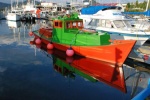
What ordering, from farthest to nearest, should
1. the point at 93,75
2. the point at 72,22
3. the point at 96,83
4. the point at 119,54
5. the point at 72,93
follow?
the point at 72,22, the point at 119,54, the point at 93,75, the point at 96,83, the point at 72,93

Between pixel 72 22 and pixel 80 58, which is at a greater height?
pixel 72 22

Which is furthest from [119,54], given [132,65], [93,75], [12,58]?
[12,58]

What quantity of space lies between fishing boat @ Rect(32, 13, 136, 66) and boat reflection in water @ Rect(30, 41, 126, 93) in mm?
518

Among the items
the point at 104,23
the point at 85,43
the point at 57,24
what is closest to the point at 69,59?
the point at 85,43

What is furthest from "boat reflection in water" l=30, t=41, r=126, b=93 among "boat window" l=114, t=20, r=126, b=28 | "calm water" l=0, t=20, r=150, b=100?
"boat window" l=114, t=20, r=126, b=28

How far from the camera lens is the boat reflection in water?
14.1m

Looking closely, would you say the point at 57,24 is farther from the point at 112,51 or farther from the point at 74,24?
the point at 112,51

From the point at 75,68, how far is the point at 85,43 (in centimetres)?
270

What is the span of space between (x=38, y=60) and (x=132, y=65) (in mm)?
7815

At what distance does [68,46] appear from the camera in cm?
2002

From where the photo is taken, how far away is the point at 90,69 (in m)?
16.1

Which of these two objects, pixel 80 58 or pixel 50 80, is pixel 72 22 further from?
pixel 50 80

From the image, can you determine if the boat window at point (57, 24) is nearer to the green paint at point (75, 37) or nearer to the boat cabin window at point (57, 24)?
the boat cabin window at point (57, 24)

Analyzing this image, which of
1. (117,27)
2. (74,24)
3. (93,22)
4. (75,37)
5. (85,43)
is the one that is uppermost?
(93,22)
